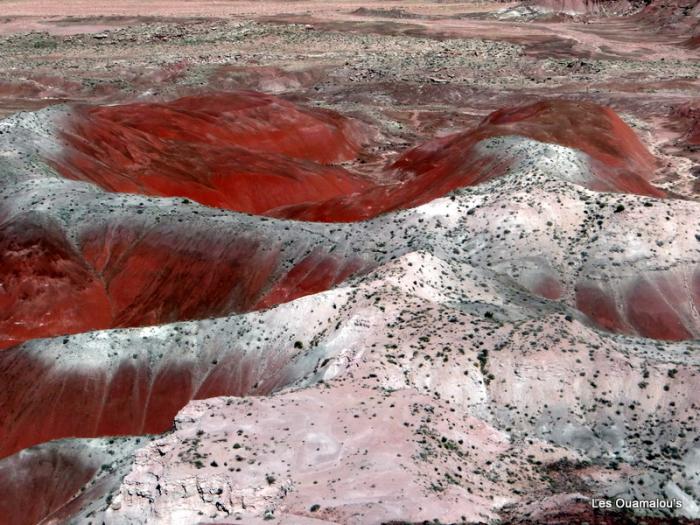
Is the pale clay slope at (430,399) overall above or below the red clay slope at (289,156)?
above

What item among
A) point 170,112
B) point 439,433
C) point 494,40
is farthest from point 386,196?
point 494,40

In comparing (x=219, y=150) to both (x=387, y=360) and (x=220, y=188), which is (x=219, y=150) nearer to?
(x=220, y=188)

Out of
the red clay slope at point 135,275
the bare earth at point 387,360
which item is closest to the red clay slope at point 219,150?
the bare earth at point 387,360

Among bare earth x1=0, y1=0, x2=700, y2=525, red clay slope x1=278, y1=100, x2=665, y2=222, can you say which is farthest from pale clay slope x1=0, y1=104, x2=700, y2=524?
red clay slope x1=278, y1=100, x2=665, y2=222

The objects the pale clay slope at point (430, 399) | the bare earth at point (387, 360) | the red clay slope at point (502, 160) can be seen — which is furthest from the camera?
the red clay slope at point (502, 160)

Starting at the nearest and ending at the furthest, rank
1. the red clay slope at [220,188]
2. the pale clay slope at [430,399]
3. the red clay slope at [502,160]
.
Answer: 1. the pale clay slope at [430,399]
2. the red clay slope at [220,188]
3. the red clay slope at [502,160]

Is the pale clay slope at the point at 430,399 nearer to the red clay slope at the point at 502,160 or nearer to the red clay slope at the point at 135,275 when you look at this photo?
the red clay slope at the point at 135,275

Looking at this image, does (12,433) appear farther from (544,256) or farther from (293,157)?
(293,157)

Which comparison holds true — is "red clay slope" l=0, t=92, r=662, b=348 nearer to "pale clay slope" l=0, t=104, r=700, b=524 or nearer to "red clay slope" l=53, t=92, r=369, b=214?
"red clay slope" l=53, t=92, r=369, b=214
